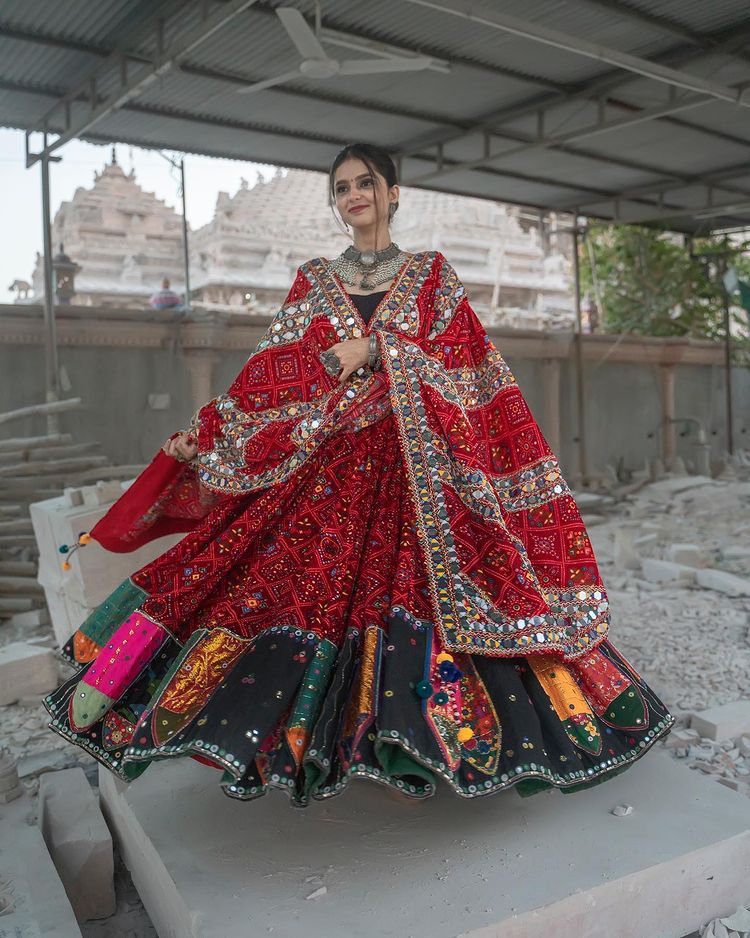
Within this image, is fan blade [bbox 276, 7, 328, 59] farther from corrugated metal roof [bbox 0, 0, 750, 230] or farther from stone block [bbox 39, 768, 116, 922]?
stone block [bbox 39, 768, 116, 922]

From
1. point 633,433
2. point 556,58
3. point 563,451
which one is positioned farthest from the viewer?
point 633,433

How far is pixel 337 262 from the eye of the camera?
2.77 meters

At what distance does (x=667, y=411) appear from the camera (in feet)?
38.7

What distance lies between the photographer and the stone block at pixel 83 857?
7.91 ft

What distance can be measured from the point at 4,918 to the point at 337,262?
1.97 m

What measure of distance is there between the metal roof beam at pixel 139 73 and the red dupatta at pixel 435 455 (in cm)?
295

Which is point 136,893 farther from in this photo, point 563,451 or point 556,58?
point 563,451

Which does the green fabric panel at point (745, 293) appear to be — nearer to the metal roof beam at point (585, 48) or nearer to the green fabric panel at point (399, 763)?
the metal roof beam at point (585, 48)

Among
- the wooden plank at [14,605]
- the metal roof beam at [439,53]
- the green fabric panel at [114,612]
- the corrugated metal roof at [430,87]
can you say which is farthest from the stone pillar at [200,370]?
the green fabric panel at [114,612]

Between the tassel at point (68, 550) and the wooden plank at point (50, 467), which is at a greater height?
the wooden plank at point (50, 467)

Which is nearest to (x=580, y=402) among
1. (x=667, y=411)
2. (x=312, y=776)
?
(x=667, y=411)

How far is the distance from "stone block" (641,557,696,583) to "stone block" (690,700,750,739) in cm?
246

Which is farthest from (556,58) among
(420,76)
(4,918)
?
(4,918)

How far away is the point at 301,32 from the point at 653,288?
31.3 feet
